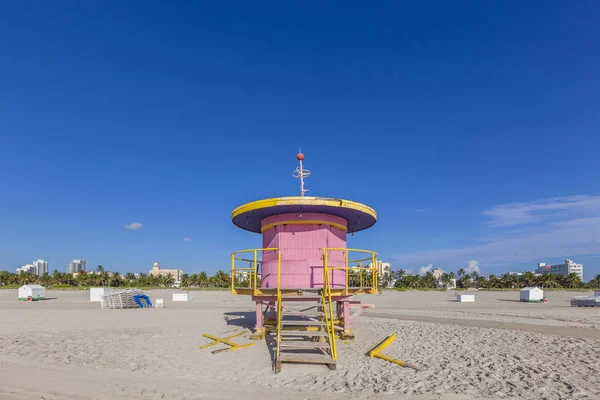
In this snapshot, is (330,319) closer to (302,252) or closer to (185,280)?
(302,252)

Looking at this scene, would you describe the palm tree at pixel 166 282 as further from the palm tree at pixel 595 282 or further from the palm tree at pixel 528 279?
the palm tree at pixel 595 282

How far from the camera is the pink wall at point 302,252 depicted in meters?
11.9

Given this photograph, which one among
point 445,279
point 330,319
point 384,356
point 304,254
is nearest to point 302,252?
point 304,254

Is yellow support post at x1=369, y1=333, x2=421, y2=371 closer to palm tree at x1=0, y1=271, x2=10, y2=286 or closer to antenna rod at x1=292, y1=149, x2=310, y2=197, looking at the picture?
antenna rod at x1=292, y1=149, x2=310, y2=197

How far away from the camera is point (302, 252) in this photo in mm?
12125

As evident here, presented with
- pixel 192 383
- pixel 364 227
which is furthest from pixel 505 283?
pixel 192 383

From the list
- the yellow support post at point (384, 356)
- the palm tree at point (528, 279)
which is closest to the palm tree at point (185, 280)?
the palm tree at point (528, 279)

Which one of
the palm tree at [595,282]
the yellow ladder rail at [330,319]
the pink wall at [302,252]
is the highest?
the pink wall at [302,252]

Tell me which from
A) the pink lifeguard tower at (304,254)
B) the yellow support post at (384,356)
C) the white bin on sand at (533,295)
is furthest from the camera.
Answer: the white bin on sand at (533,295)

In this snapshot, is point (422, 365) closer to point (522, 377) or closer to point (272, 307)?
point (522, 377)

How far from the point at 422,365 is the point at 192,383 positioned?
531 centimetres

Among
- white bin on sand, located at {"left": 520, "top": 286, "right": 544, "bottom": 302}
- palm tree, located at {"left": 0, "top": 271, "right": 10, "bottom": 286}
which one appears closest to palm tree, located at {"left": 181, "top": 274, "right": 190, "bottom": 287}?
palm tree, located at {"left": 0, "top": 271, "right": 10, "bottom": 286}

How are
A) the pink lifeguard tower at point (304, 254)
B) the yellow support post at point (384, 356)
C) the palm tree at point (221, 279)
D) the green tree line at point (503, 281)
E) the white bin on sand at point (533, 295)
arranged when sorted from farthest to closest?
the palm tree at point (221, 279) < the green tree line at point (503, 281) < the white bin on sand at point (533, 295) < the pink lifeguard tower at point (304, 254) < the yellow support post at point (384, 356)

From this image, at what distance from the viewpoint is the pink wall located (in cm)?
1194
